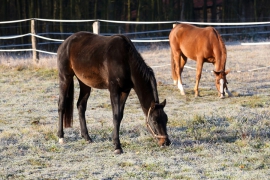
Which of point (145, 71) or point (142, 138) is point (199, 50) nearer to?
point (142, 138)

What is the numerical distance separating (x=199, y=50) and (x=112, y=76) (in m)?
4.69

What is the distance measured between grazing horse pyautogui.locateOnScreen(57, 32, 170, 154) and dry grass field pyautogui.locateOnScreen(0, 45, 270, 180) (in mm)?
302

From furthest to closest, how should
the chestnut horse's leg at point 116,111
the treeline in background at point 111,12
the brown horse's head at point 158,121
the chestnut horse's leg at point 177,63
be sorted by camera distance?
the treeline in background at point 111,12, the chestnut horse's leg at point 177,63, the chestnut horse's leg at point 116,111, the brown horse's head at point 158,121

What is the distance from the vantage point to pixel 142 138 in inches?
264

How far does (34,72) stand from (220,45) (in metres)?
4.92

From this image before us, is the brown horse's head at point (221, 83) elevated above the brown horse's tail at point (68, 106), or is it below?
below

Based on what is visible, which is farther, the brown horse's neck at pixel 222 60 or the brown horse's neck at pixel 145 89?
the brown horse's neck at pixel 222 60

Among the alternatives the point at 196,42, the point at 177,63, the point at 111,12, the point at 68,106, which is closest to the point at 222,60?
the point at 196,42

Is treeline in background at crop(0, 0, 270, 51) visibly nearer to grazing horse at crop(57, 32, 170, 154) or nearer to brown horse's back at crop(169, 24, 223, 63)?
brown horse's back at crop(169, 24, 223, 63)

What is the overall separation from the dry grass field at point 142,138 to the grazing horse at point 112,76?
0.30 meters

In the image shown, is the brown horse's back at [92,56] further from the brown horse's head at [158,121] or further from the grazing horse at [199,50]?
the grazing horse at [199,50]

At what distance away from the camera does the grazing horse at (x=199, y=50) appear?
10.1 meters

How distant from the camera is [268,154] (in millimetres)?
5957

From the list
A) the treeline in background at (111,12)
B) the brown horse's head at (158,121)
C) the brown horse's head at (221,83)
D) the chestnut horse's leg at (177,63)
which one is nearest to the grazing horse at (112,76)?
the brown horse's head at (158,121)
